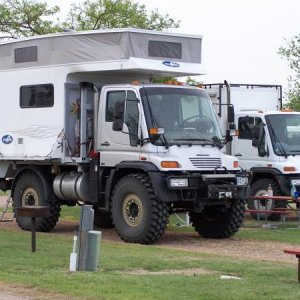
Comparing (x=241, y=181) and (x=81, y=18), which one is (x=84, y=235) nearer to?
(x=241, y=181)

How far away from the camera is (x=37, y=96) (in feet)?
55.8

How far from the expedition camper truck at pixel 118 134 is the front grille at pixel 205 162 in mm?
20

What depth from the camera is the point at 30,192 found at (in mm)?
17516

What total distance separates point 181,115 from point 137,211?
1.95 m

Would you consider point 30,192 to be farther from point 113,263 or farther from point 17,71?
point 113,263

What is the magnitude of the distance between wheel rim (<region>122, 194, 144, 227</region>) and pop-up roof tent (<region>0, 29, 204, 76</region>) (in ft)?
8.15

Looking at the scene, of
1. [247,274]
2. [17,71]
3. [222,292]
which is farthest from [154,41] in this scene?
[222,292]

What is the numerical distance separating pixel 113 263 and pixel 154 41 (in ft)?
18.3

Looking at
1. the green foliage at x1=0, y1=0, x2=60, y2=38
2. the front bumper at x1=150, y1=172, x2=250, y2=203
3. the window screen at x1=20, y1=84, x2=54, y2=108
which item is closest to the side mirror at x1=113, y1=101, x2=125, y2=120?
the front bumper at x1=150, y1=172, x2=250, y2=203

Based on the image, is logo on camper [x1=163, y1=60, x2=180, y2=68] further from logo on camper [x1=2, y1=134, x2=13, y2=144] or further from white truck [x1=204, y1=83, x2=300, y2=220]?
logo on camper [x1=2, y1=134, x2=13, y2=144]

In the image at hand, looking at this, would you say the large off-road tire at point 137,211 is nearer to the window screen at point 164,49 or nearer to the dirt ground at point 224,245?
the dirt ground at point 224,245

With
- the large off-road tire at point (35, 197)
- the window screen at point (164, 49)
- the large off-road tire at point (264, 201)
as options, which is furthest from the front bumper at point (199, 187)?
the large off-road tire at point (264, 201)

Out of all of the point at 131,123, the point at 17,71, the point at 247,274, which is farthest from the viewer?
the point at 17,71

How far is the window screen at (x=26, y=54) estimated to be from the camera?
17.1 meters
